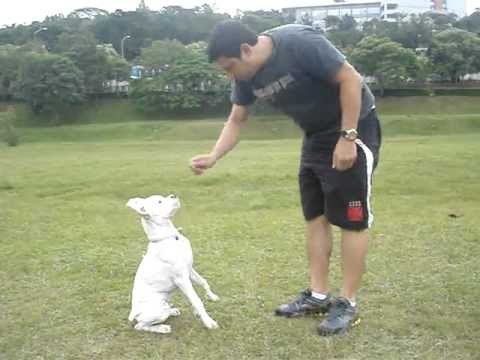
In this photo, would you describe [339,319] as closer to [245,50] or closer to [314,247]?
[314,247]

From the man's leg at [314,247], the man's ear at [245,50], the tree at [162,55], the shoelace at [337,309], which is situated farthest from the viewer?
the tree at [162,55]

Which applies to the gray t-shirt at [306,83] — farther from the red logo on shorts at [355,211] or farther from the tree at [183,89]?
the tree at [183,89]

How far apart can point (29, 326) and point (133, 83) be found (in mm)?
43711

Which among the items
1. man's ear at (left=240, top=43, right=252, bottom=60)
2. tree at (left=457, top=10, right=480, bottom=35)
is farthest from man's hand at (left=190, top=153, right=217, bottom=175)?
tree at (left=457, top=10, right=480, bottom=35)

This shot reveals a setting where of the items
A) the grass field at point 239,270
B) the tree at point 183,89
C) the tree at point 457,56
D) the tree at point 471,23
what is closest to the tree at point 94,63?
the tree at point 183,89

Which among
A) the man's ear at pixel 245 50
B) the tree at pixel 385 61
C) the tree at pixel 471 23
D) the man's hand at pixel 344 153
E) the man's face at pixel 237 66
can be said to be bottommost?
the tree at pixel 385 61

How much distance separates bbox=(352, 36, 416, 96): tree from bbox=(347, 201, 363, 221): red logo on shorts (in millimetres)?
41515

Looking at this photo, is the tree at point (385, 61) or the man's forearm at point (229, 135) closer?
the man's forearm at point (229, 135)

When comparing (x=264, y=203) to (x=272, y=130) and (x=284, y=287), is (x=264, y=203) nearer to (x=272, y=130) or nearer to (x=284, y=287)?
(x=284, y=287)

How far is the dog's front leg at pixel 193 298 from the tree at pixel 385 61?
4174cm

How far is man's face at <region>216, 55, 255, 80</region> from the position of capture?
328 centimetres

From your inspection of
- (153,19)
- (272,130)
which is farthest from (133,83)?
(153,19)

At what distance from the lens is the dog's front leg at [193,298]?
3502 mm

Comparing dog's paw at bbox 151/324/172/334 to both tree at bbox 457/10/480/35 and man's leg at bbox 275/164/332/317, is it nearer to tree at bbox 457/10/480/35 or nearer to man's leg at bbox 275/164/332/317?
man's leg at bbox 275/164/332/317
